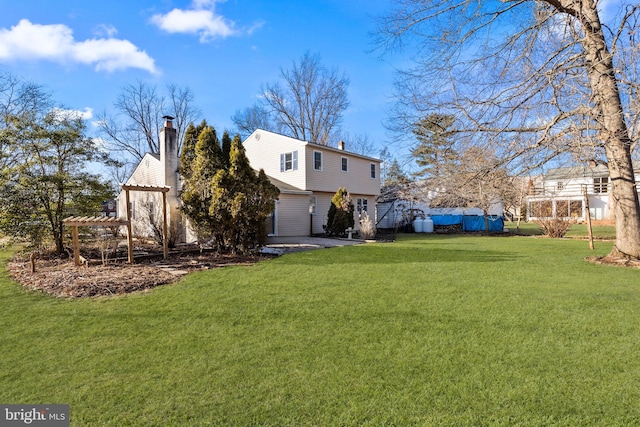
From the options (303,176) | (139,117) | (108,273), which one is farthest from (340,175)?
(139,117)

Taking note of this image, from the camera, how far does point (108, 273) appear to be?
6.88m

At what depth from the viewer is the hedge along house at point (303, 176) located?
640 inches

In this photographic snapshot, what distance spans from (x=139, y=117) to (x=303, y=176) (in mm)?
20452

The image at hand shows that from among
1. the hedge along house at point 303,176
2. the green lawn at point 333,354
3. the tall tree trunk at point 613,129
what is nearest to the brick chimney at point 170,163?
the hedge along house at point 303,176

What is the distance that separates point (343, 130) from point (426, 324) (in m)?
29.4

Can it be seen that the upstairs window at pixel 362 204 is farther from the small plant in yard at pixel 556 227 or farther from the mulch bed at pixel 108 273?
the mulch bed at pixel 108 273

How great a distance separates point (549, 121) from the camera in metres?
7.40

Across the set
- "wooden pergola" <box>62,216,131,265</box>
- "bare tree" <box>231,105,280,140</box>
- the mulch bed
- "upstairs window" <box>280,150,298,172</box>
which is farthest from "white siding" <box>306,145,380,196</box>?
"bare tree" <box>231,105,280,140</box>

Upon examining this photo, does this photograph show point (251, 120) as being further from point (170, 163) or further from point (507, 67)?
point (507, 67)

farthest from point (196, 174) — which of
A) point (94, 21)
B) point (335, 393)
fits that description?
point (335, 393)

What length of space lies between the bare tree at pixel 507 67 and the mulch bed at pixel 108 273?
6378 mm

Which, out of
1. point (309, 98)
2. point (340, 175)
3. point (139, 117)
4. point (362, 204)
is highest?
point (309, 98)

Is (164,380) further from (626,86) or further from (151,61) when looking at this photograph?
(151,61)

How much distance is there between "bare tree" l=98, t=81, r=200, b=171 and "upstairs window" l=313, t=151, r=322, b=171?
1659 cm
